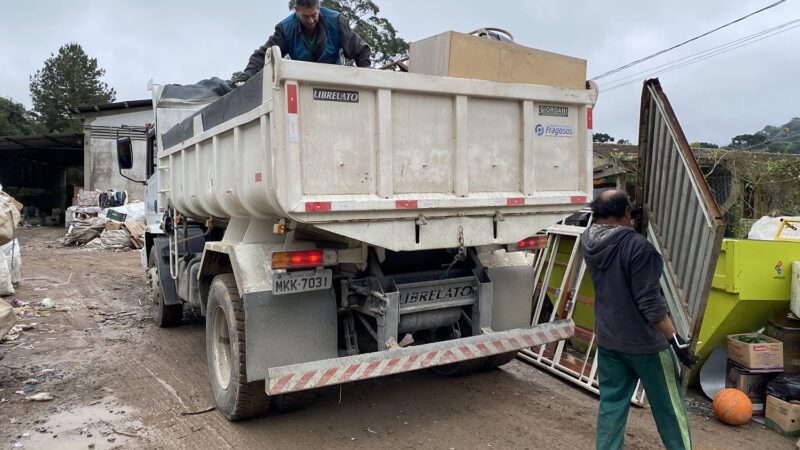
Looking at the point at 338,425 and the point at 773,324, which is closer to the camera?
the point at 338,425

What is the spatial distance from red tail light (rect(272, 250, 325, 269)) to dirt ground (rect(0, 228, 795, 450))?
3.98 feet

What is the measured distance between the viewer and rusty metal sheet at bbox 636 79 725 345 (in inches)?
158

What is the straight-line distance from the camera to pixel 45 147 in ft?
84.1

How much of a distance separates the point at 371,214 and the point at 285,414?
1821 millimetres

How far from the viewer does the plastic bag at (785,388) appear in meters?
4.07

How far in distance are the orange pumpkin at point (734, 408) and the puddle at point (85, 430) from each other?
A: 4.16m

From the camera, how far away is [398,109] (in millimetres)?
3455

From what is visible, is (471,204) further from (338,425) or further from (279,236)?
(338,425)

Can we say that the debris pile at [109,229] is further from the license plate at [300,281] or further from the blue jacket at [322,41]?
the license plate at [300,281]

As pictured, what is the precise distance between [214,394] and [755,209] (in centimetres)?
1039

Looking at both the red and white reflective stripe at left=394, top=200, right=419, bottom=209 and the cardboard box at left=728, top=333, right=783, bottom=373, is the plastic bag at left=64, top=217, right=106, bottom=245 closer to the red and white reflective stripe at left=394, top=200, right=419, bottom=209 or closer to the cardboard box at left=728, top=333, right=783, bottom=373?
the red and white reflective stripe at left=394, top=200, right=419, bottom=209

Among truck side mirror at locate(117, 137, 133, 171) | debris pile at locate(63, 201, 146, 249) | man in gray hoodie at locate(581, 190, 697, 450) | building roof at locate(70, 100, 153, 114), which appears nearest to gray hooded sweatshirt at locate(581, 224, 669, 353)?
man in gray hoodie at locate(581, 190, 697, 450)

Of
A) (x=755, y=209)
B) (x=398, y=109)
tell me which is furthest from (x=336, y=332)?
(x=755, y=209)

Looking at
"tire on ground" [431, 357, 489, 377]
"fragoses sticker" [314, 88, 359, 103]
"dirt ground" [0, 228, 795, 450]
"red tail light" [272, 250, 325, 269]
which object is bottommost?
"dirt ground" [0, 228, 795, 450]
